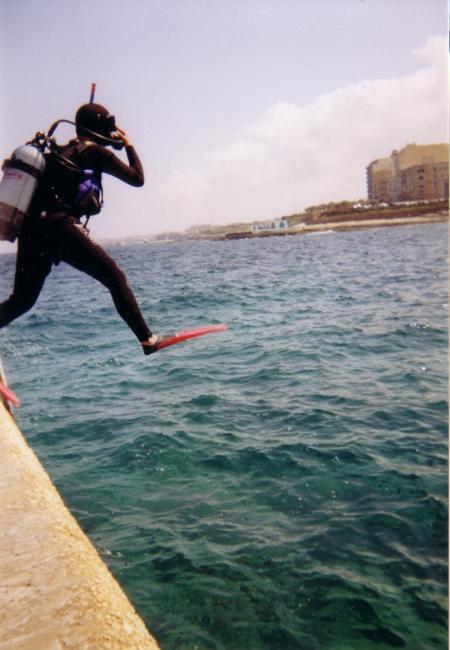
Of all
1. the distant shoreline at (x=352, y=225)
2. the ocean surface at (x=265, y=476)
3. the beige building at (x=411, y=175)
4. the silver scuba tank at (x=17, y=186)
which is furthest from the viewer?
the beige building at (x=411, y=175)

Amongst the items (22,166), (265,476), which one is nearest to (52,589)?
(22,166)

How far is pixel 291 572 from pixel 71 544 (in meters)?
2.75

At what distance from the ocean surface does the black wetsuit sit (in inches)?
117

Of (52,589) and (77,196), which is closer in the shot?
(52,589)

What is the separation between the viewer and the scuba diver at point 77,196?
295 cm

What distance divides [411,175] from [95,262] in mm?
132764

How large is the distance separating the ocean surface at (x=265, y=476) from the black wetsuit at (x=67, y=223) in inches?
117

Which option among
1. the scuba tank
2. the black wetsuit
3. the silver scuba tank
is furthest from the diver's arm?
the silver scuba tank

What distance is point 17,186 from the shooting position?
2.81 m

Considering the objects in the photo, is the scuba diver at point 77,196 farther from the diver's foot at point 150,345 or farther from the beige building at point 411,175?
the beige building at point 411,175

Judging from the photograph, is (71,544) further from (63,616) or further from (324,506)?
(324,506)

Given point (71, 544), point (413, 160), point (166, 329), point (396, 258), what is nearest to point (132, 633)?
point (71, 544)

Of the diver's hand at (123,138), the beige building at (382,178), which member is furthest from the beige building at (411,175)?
the diver's hand at (123,138)

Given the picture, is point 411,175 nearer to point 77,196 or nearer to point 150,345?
point 150,345
